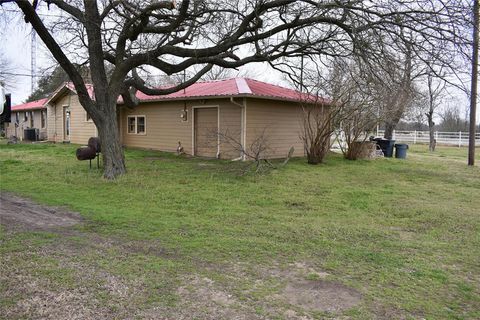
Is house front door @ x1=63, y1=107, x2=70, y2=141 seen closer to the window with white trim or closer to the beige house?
the beige house

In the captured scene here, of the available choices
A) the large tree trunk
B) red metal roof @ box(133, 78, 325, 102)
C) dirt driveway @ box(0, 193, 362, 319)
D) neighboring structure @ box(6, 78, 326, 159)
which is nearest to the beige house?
A: neighboring structure @ box(6, 78, 326, 159)

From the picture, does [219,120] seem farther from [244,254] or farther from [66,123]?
[66,123]

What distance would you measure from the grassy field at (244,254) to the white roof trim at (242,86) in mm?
5579

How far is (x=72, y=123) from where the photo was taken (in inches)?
932

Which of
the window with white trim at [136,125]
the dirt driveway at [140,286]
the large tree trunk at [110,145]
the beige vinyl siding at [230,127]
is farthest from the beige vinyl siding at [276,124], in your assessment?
the dirt driveway at [140,286]

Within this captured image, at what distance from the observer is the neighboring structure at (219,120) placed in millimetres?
14652

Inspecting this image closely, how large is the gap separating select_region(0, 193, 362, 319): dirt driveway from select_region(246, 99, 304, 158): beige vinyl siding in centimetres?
1034

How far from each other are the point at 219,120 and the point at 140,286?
12031mm

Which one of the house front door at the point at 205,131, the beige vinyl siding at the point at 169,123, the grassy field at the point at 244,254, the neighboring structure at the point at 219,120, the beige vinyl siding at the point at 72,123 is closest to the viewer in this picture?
the grassy field at the point at 244,254

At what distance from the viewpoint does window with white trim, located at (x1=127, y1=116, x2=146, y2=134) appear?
1918 cm

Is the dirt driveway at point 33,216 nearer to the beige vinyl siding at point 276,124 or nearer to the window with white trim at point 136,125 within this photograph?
the beige vinyl siding at point 276,124

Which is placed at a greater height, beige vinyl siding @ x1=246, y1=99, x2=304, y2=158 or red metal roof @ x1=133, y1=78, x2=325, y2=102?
red metal roof @ x1=133, y1=78, x2=325, y2=102

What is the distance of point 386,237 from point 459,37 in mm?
4040

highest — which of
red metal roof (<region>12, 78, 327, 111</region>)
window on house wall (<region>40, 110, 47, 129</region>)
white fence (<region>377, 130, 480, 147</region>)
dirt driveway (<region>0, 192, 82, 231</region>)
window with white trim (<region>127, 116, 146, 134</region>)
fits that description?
red metal roof (<region>12, 78, 327, 111</region>)
